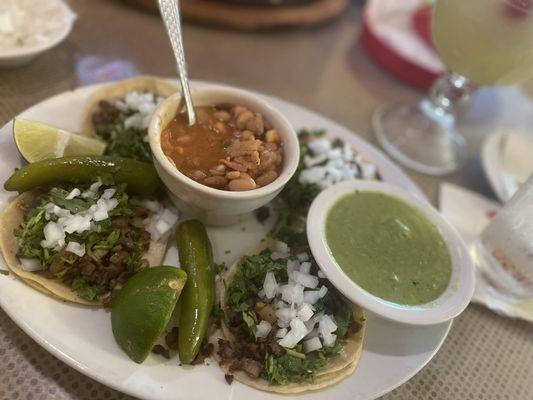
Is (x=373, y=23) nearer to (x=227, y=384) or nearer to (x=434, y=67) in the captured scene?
(x=434, y=67)

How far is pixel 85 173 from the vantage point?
197 centimetres

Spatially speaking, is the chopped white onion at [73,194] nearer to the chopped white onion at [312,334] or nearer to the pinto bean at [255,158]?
the pinto bean at [255,158]

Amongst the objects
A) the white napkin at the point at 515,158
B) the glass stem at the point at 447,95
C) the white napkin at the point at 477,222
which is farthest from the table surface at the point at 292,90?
the glass stem at the point at 447,95

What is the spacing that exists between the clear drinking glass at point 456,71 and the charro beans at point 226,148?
4.13 ft

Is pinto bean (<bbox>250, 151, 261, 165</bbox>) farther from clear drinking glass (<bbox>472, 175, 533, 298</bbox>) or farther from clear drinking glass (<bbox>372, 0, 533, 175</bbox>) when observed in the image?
clear drinking glass (<bbox>372, 0, 533, 175</bbox>)

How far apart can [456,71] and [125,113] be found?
184 cm

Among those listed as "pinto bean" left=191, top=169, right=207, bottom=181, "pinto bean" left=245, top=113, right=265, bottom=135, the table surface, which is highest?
"pinto bean" left=245, top=113, right=265, bottom=135

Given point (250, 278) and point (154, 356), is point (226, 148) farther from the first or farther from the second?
point (154, 356)


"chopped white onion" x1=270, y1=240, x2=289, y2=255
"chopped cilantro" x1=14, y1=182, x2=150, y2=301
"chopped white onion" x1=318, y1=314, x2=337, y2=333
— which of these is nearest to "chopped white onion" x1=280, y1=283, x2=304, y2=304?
"chopped white onion" x1=318, y1=314, x2=337, y2=333

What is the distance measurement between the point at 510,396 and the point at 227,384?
48.5 inches

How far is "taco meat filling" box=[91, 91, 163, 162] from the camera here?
2217 millimetres

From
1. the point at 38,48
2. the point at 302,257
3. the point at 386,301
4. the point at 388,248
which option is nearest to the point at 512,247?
the point at 388,248

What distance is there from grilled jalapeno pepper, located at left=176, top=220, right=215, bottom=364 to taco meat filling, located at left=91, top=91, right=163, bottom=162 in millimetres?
416

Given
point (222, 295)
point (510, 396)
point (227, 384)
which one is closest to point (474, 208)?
point (510, 396)
